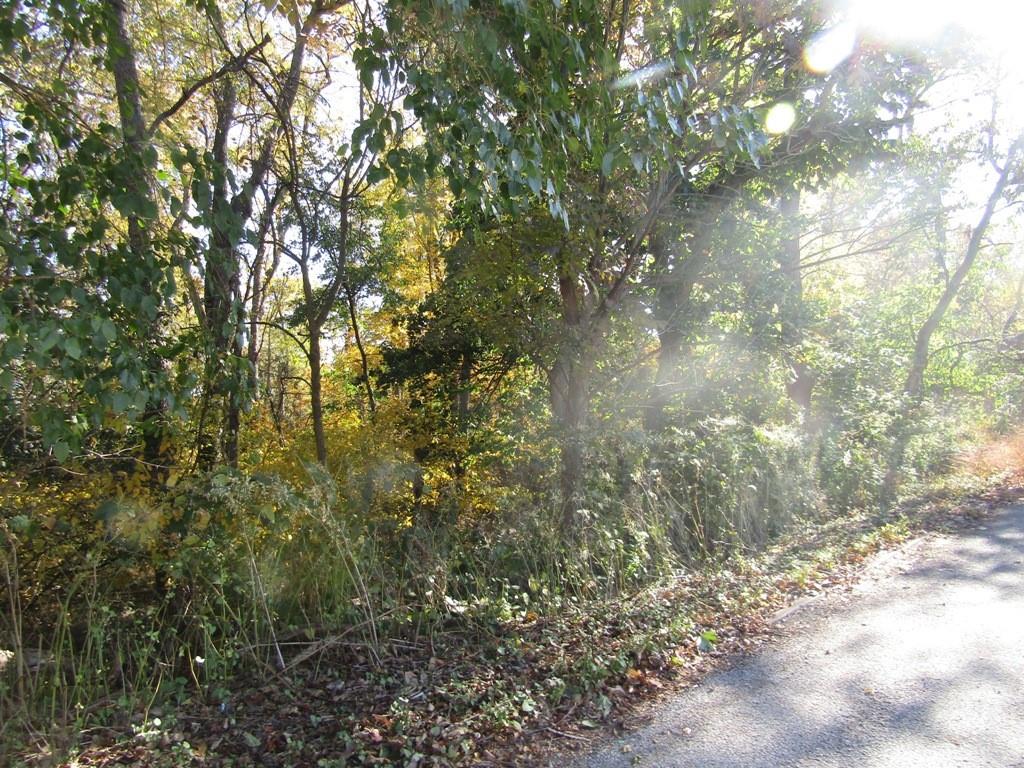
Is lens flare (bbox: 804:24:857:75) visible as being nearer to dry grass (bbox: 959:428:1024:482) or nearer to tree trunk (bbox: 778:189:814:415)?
tree trunk (bbox: 778:189:814:415)

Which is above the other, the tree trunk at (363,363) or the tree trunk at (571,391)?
the tree trunk at (363,363)

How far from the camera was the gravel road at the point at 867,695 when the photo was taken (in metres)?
3.11

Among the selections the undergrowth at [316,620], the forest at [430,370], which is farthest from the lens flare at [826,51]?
the undergrowth at [316,620]

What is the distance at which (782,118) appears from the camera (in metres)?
7.29

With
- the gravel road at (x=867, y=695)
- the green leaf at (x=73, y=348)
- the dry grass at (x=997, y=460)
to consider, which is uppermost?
the green leaf at (x=73, y=348)

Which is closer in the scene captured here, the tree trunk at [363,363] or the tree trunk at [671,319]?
the tree trunk at [671,319]

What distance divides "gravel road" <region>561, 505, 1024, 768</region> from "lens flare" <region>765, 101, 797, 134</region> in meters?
5.01

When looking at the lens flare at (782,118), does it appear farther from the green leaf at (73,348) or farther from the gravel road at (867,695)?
the green leaf at (73,348)

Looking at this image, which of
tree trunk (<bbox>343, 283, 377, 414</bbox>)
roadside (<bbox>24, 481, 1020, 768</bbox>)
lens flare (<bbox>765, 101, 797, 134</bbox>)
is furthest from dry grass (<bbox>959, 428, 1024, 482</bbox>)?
tree trunk (<bbox>343, 283, 377, 414</bbox>)

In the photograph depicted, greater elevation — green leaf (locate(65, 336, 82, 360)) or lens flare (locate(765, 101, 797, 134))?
lens flare (locate(765, 101, 797, 134))

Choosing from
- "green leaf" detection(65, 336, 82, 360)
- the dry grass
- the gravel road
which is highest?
"green leaf" detection(65, 336, 82, 360)

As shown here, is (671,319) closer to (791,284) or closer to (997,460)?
(791,284)

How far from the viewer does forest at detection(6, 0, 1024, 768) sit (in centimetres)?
326

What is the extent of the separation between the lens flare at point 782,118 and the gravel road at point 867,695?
16.4 feet
